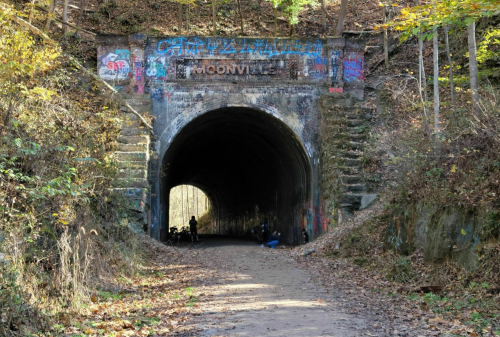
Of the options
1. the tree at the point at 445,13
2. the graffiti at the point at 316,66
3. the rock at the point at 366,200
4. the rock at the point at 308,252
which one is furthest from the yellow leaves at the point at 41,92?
the graffiti at the point at 316,66

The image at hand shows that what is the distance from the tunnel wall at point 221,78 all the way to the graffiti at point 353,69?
22.9 inches

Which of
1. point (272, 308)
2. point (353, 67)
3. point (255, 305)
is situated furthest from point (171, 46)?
point (272, 308)

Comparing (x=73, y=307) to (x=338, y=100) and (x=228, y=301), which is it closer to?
(x=228, y=301)

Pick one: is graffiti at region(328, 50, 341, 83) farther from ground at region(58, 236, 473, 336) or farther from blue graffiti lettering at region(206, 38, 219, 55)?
ground at region(58, 236, 473, 336)

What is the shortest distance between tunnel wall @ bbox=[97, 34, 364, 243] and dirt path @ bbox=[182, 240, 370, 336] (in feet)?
25.7

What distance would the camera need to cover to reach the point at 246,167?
27.9m

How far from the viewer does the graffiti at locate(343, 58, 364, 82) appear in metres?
18.9

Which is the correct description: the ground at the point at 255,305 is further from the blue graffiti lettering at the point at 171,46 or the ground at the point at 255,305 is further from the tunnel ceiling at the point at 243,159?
the blue graffiti lettering at the point at 171,46

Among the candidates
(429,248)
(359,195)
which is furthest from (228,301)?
(359,195)

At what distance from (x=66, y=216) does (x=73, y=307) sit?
1.31 m

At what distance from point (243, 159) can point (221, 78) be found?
917cm

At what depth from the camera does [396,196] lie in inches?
477

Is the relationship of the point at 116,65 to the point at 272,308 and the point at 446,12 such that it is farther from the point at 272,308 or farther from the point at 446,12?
the point at 272,308

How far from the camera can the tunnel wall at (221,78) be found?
719 inches
